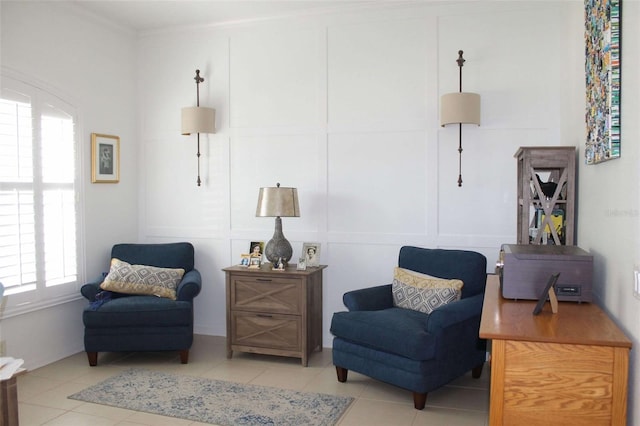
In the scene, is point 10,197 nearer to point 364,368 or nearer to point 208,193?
point 208,193

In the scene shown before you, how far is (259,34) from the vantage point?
495 cm

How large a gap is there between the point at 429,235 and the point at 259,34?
2.42m

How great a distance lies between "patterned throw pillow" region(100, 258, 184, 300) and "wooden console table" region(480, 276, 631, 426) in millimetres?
3161

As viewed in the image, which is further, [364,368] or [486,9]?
[486,9]

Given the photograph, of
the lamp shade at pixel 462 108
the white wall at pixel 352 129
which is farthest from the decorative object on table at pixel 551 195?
the lamp shade at pixel 462 108

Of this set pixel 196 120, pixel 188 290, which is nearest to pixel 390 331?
pixel 188 290

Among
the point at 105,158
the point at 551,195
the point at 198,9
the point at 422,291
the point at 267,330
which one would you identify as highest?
the point at 198,9

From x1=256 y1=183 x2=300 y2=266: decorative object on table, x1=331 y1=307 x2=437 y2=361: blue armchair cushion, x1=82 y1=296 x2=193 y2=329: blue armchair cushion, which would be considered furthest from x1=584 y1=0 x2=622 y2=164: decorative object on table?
x1=82 y1=296 x2=193 y2=329: blue armchair cushion

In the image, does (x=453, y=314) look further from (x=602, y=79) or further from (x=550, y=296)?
(x=602, y=79)

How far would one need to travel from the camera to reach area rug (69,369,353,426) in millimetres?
3332

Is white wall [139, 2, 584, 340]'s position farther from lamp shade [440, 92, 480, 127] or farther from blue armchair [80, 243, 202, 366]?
blue armchair [80, 243, 202, 366]

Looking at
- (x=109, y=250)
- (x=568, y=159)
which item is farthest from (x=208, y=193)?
(x=568, y=159)

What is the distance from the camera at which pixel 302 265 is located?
446cm

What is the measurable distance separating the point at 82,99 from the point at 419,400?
3.74 metres
